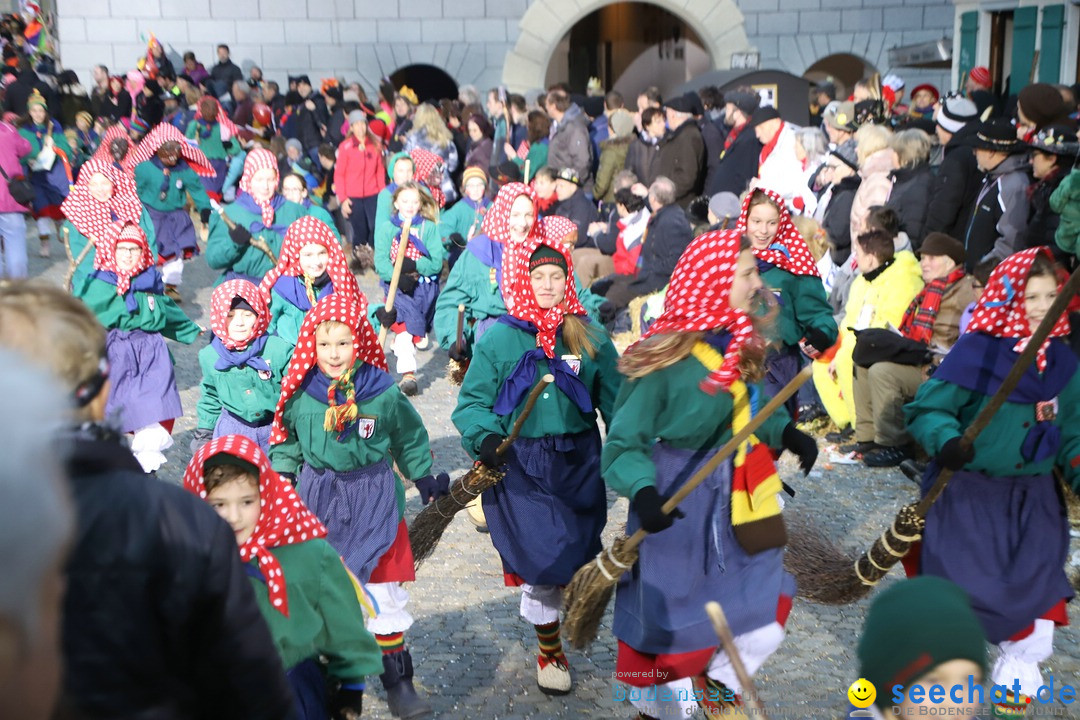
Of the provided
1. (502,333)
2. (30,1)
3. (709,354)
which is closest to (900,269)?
(502,333)

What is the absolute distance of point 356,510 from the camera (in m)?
4.70

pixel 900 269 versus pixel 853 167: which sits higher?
pixel 853 167

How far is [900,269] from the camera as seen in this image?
7891mm

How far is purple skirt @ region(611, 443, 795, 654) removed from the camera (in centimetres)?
393

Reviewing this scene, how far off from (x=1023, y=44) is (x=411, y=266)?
8.71 meters

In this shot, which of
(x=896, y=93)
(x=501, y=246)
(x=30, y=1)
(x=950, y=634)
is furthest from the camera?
(x=30, y=1)

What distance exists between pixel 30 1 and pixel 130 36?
463 cm

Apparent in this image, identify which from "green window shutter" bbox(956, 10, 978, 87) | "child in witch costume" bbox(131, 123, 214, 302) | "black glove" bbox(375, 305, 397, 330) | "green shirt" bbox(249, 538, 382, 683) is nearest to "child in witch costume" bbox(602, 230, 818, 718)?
"green shirt" bbox(249, 538, 382, 683)

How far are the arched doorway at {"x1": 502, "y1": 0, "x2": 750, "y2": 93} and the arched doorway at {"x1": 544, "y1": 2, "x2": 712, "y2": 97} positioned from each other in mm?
3545

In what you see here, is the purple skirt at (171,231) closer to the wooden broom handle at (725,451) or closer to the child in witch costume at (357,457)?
the child in witch costume at (357,457)

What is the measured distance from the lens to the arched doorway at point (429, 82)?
2542 centimetres

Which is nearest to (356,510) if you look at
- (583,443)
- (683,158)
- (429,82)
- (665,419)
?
(583,443)

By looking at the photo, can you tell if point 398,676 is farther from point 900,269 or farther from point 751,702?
point 900,269

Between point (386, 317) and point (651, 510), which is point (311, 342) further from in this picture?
point (386, 317)
